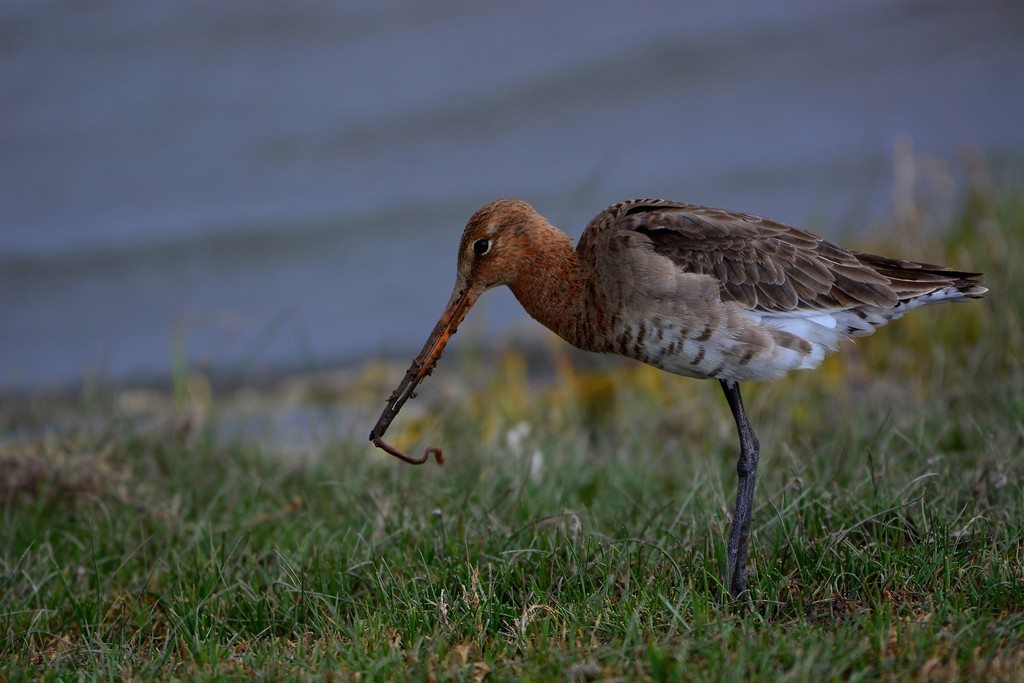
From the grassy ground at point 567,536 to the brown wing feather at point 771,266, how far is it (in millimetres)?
686

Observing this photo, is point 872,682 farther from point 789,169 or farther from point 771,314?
point 789,169

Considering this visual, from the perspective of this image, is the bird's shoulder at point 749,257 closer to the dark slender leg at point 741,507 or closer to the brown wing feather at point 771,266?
the brown wing feather at point 771,266

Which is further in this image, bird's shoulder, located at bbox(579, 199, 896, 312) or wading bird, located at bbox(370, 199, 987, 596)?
bird's shoulder, located at bbox(579, 199, 896, 312)

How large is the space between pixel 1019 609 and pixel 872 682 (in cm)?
71

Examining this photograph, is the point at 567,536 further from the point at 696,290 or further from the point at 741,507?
the point at 696,290

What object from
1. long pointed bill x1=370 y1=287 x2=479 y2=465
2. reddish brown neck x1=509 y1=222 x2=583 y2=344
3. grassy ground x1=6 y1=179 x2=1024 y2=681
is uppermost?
reddish brown neck x1=509 y1=222 x2=583 y2=344

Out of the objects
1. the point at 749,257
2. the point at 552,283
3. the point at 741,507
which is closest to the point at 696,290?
the point at 749,257

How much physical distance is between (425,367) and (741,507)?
1286 millimetres

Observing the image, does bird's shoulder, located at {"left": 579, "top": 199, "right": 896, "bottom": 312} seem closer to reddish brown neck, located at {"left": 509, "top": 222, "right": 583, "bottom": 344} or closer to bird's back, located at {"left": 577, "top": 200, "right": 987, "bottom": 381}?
bird's back, located at {"left": 577, "top": 200, "right": 987, "bottom": 381}

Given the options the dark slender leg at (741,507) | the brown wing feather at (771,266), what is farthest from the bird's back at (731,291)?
the dark slender leg at (741,507)

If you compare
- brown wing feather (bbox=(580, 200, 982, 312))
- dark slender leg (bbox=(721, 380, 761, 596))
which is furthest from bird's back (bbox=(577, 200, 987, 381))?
dark slender leg (bbox=(721, 380, 761, 596))

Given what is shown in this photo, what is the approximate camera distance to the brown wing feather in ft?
15.0

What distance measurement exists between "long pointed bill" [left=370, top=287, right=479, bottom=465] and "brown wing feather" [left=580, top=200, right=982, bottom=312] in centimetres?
67

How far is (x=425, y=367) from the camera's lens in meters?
4.66
